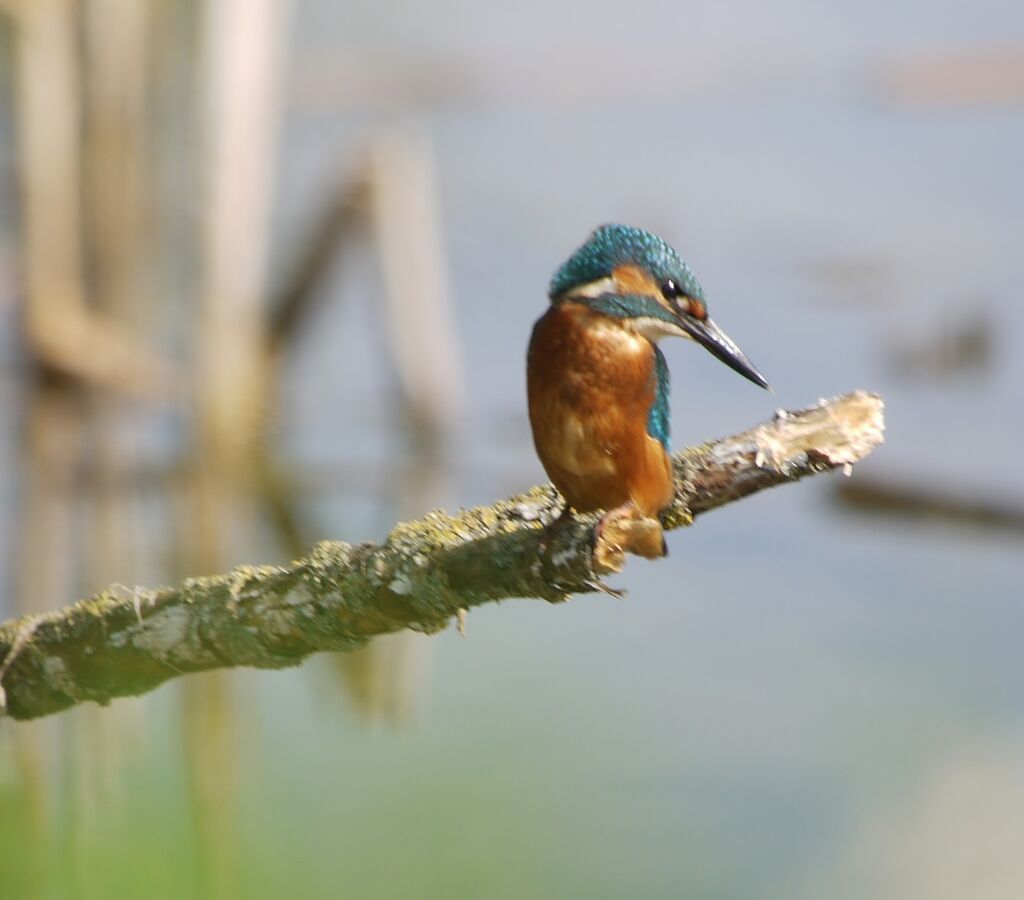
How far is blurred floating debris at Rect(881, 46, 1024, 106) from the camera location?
8.70 m

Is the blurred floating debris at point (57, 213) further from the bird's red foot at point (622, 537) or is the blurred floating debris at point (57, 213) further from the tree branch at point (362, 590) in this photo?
the bird's red foot at point (622, 537)

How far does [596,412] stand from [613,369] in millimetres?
55

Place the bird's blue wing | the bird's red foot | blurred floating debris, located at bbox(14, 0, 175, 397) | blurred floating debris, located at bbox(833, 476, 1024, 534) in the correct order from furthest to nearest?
1. blurred floating debris, located at bbox(14, 0, 175, 397)
2. blurred floating debris, located at bbox(833, 476, 1024, 534)
3. the bird's blue wing
4. the bird's red foot

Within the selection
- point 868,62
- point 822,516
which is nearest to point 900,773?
point 822,516

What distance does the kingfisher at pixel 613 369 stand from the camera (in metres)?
1.83

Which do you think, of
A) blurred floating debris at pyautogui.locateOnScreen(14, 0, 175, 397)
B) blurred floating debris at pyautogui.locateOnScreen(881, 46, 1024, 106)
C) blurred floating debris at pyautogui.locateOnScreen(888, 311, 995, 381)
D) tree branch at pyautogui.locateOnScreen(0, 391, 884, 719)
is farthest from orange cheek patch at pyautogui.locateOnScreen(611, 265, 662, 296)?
blurred floating debris at pyautogui.locateOnScreen(881, 46, 1024, 106)

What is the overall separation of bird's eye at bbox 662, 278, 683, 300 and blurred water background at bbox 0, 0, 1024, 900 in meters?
0.56

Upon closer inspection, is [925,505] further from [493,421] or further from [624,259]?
[624,259]

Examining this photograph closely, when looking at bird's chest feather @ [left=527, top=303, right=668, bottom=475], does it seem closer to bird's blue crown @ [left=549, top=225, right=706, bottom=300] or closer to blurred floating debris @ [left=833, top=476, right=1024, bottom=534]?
bird's blue crown @ [left=549, top=225, right=706, bottom=300]

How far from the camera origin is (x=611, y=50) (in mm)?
10156

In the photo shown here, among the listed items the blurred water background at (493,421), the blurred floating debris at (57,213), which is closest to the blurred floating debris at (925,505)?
the blurred water background at (493,421)

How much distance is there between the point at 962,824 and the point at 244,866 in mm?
3209

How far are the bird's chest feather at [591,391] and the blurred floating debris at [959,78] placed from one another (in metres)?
7.39

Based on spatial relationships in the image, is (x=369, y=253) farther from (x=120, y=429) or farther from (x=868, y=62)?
(x=868, y=62)
